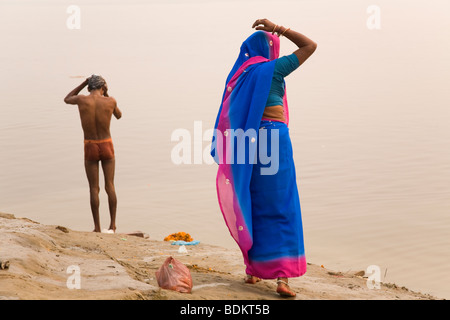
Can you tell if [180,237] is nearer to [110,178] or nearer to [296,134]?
[110,178]

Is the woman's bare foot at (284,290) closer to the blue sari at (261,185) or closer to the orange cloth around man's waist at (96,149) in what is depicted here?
the blue sari at (261,185)

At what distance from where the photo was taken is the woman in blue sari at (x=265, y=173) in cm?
575

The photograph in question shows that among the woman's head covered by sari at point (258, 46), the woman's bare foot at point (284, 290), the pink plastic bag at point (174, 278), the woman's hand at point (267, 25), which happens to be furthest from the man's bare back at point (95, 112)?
the woman's bare foot at point (284, 290)

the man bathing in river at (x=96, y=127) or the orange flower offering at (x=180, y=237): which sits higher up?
the man bathing in river at (x=96, y=127)

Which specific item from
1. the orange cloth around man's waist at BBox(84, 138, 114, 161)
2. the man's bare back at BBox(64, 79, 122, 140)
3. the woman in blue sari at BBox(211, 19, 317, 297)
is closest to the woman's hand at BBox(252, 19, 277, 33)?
the woman in blue sari at BBox(211, 19, 317, 297)

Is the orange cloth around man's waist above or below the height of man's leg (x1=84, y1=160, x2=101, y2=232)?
above

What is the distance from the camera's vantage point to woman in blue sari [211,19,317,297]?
18.9ft

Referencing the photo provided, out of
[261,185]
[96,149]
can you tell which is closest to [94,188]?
[96,149]

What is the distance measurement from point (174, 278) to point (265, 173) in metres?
1.07

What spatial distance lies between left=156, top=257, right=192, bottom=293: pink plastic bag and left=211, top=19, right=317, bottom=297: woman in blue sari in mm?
531

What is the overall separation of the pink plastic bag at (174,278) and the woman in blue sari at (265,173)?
0.53 meters

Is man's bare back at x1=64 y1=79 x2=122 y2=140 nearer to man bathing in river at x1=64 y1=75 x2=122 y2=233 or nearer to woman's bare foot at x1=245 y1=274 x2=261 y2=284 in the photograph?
man bathing in river at x1=64 y1=75 x2=122 y2=233

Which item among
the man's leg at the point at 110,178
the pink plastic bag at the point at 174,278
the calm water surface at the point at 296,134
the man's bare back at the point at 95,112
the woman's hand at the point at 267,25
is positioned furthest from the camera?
the calm water surface at the point at 296,134
